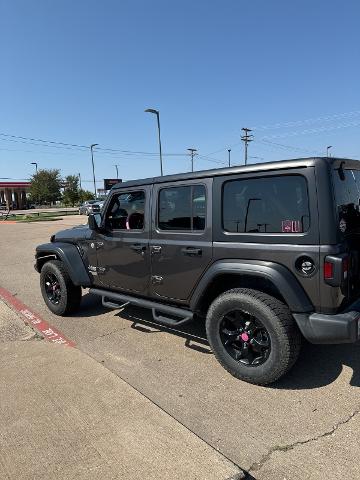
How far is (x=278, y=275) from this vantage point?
319cm

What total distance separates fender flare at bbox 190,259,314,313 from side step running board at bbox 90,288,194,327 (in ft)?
2.35

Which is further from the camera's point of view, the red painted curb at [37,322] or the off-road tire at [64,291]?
the off-road tire at [64,291]

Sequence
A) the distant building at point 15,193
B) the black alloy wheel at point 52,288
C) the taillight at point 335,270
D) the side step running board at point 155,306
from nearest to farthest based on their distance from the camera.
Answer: the taillight at point 335,270 → the side step running board at point 155,306 → the black alloy wheel at point 52,288 → the distant building at point 15,193

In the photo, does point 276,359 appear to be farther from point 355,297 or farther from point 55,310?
point 55,310

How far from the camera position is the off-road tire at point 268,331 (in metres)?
3.25

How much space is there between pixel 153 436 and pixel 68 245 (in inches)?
131

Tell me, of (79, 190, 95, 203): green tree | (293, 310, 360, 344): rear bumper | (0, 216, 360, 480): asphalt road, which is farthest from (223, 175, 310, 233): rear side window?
(79, 190, 95, 203): green tree

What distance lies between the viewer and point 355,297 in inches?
135

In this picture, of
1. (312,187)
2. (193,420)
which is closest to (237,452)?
(193,420)

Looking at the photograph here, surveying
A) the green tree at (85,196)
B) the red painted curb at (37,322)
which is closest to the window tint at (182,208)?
the red painted curb at (37,322)

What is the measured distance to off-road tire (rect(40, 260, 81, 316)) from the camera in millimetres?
5469

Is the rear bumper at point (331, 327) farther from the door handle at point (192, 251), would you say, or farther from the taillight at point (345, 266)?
the door handle at point (192, 251)

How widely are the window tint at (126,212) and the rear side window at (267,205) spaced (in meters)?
1.20

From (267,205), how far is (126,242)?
1819 millimetres
